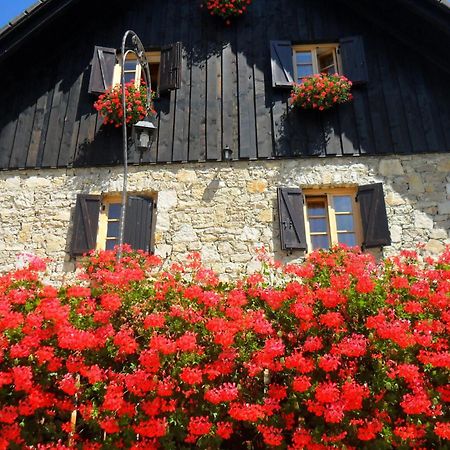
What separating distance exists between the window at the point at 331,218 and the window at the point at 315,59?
253cm

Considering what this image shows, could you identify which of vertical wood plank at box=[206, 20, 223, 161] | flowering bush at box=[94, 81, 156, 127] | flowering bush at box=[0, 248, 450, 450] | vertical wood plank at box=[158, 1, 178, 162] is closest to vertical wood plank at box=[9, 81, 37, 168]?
flowering bush at box=[94, 81, 156, 127]

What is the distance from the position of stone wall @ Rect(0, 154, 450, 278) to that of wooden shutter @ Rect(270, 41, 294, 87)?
1.57m

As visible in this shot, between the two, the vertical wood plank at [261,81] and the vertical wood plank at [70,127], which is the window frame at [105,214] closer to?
the vertical wood plank at [70,127]

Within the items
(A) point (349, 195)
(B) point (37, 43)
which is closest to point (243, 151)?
(A) point (349, 195)

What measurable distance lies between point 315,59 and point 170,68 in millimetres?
2749

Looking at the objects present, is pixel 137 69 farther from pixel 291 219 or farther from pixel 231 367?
pixel 231 367

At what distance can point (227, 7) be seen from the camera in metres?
9.09

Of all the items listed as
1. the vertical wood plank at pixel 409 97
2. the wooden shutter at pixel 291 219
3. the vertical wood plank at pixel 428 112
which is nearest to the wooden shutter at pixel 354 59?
the vertical wood plank at pixel 409 97

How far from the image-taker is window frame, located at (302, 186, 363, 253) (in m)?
7.34

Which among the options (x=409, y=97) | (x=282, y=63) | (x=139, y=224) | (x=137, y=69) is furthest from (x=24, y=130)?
(x=409, y=97)

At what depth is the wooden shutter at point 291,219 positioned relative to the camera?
23.4 feet

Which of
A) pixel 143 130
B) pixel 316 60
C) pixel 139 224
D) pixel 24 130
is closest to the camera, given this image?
pixel 143 130

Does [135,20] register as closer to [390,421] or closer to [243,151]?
[243,151]

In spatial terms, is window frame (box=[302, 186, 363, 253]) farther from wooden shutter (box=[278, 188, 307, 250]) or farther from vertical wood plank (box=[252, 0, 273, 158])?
vertical wood plank (box=[252, 0, 273, 158])
